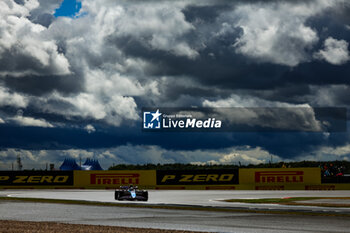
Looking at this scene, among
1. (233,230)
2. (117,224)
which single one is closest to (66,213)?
(117,224)

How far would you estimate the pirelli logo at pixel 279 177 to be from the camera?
49.0 metres

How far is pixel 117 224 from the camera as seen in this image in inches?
666

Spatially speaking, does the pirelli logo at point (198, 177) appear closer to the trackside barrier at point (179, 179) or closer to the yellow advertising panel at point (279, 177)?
the trackside barrier at point (179, 179)

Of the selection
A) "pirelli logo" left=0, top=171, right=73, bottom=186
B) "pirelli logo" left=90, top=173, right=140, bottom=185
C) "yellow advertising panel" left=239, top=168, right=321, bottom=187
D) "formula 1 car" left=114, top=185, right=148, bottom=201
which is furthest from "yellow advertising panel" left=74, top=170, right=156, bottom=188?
"formula 1 car" left=114, top=185, right=148, bottom=201

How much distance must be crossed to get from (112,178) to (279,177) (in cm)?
1572

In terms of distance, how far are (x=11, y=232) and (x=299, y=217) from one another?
10192 millimetres

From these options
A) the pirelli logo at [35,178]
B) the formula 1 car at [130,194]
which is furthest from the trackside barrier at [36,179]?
the formula 1 car at [130,194]

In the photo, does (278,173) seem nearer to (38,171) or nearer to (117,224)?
(38,171)

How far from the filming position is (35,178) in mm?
52562

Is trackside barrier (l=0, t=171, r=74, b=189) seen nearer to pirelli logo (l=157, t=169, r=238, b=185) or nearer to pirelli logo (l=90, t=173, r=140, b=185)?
pirelli logo (l=90, t=173, r=140, b=185)

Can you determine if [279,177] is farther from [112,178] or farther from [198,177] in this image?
[112,178]

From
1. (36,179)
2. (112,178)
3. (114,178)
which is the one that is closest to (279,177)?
(114,178)

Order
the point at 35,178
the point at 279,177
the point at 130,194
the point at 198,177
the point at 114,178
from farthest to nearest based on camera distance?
the point at 35,178, the point at 114,178, the point at 198,177, the point at 279,177, the point at 130,194

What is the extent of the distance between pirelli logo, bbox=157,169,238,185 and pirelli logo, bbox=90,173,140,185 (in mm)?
2378
